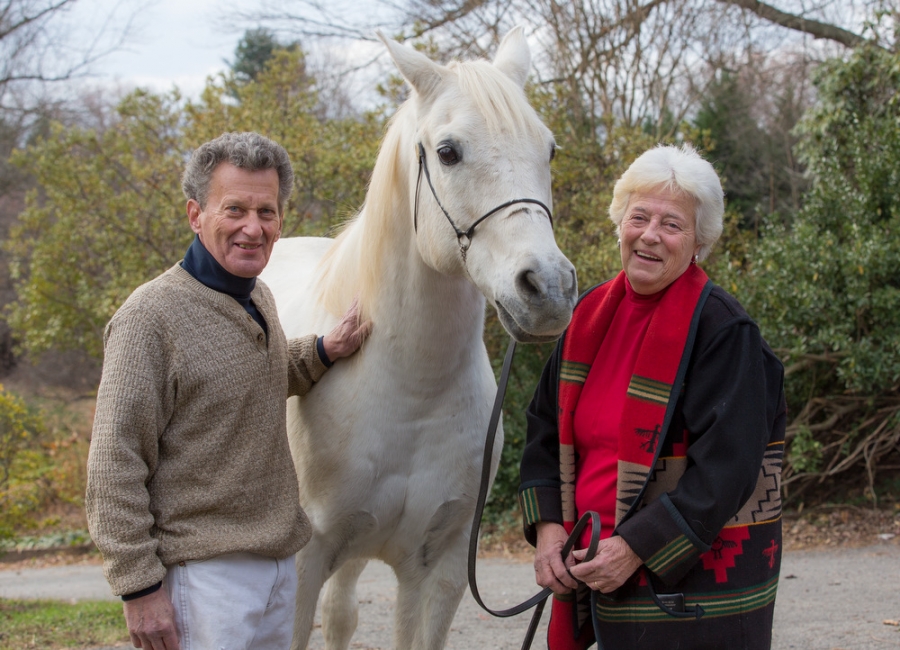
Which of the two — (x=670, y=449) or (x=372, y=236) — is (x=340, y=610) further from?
(x=670, y=449)

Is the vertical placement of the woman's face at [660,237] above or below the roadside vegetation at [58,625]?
above

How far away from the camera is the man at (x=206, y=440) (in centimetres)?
158

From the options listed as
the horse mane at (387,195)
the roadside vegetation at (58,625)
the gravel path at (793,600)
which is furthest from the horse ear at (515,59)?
the roadside vegetation at (58,625)

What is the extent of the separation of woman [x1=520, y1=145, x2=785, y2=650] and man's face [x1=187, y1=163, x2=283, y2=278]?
0.84m

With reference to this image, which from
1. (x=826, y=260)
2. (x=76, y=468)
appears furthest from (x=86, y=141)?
(x=826, y=260)

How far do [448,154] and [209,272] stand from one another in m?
0.67

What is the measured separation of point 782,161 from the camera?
42.4 ft

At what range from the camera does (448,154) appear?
6.53 feet

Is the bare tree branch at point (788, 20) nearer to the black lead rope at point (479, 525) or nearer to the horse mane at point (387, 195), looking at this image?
the horse mane at point (387, 195)

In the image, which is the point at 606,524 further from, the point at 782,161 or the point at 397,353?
the point at 782,161

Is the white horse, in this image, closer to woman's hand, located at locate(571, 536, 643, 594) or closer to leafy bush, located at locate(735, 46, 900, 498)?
woman's hand, located at locate(571, 536, 643, 594)

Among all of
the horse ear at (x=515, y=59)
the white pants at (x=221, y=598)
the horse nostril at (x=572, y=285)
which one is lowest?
the white pants at (x=221, y=598)

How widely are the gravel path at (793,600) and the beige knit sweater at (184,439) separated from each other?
2424 millimetres

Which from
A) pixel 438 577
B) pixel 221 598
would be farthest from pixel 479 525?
pixel 221 598
